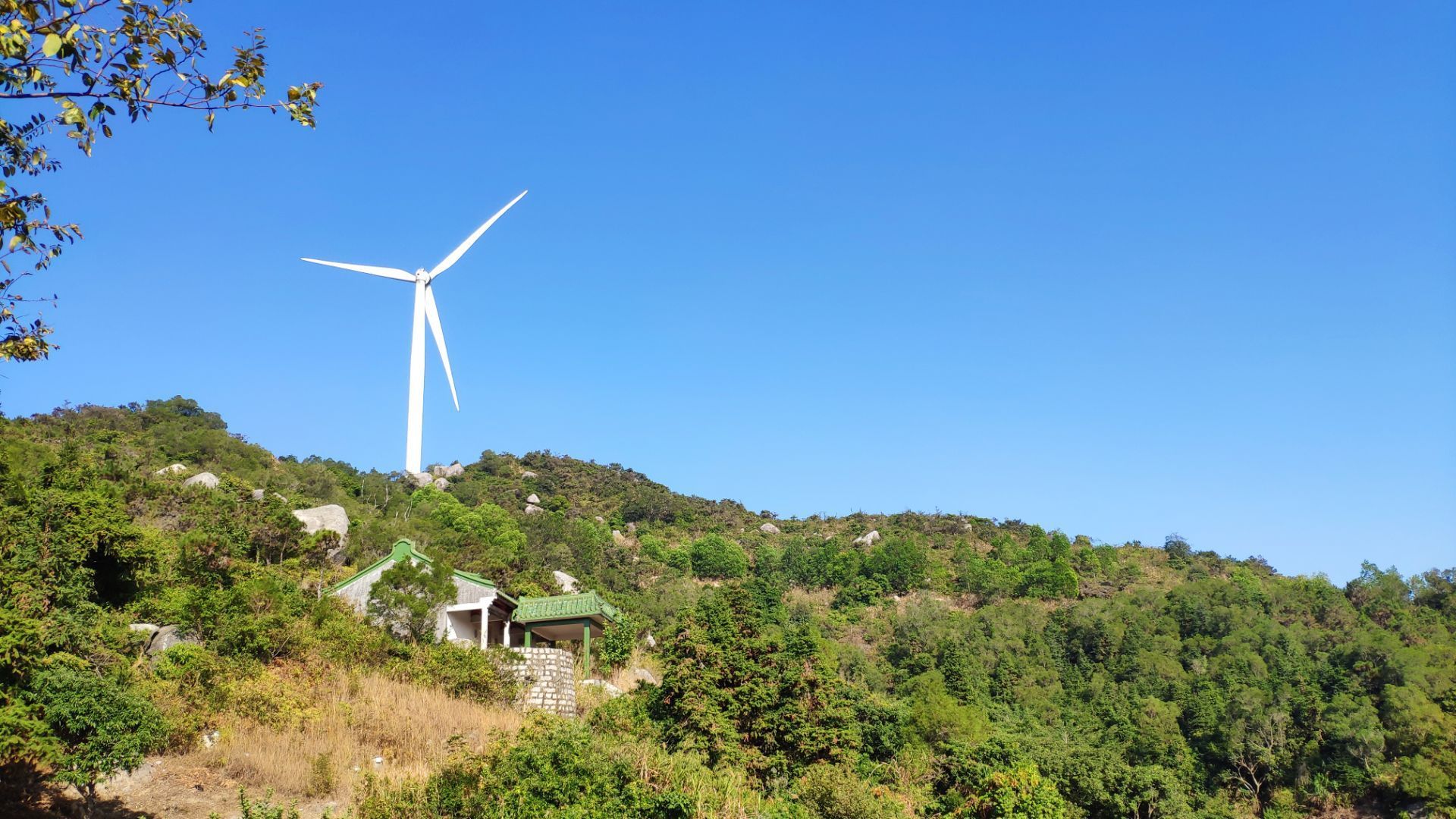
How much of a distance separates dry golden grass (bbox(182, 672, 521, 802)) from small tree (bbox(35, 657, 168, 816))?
129 inches

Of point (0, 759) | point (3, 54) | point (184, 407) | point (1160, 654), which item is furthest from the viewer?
point (184, 407)

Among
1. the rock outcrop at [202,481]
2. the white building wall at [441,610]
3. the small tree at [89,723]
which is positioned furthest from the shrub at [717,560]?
the small tree at [89,723]

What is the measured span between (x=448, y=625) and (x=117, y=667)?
12950 millimetres

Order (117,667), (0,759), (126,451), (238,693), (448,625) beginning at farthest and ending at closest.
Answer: (126,451) → (448,625) → (238,693) → (117,667) → (0,759)

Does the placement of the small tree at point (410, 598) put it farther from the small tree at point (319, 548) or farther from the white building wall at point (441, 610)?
the small tree at point (319, 548)

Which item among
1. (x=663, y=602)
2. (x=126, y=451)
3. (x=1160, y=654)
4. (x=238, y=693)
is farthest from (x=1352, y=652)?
(x=126, y=451)

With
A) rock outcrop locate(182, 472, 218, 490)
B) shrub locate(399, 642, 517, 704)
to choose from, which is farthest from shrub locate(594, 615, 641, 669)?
rock outcrop locate(182, 472, 218, 490)

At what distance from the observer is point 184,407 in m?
57.2

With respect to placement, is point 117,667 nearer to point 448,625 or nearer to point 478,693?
point 478,693

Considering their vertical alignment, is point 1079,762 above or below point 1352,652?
below

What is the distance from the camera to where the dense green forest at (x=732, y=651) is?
13.2 m

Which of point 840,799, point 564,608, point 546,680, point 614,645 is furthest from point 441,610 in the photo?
point 840,799

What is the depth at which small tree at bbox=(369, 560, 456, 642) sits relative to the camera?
23.7 m

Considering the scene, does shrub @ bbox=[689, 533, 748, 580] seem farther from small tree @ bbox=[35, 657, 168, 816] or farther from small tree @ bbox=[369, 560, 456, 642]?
small tree @ bbox=[35, 657, 168, 816]
